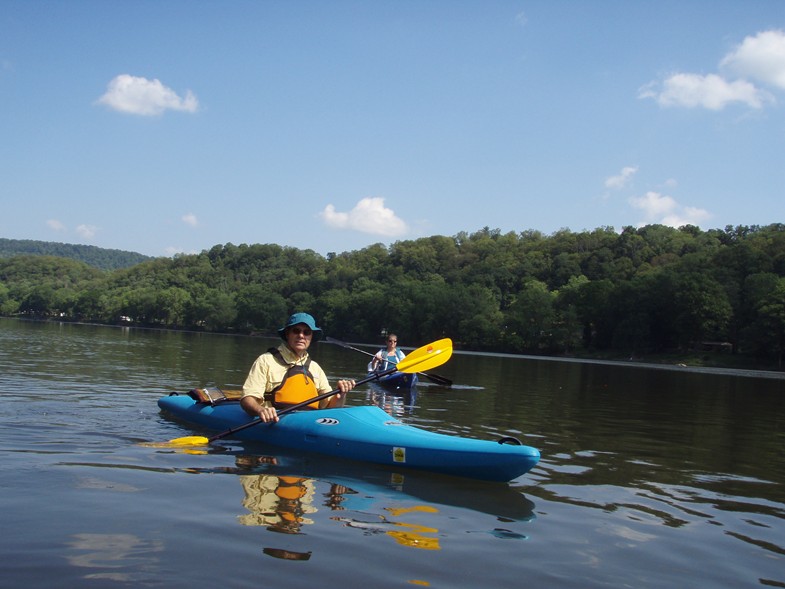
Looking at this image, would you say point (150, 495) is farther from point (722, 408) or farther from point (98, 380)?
point (722, 408)

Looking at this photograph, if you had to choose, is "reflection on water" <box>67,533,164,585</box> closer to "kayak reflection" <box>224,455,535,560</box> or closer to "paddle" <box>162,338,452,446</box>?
"kayak reflection" <box>224,455,535,560</box>

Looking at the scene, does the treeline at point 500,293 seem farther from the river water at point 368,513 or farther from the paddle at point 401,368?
the river water at point 368,513

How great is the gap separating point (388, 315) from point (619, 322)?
3359cm

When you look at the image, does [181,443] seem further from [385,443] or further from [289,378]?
[385,443]

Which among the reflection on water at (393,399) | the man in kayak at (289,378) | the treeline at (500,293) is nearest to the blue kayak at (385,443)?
the man in kayak at (289,378)

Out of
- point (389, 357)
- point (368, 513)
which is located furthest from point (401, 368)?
point (389, 357)

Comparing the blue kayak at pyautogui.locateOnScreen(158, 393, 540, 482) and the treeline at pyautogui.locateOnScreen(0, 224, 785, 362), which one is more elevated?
the treeline at pyautogui.locateOnScreen(0, 224, 785, 362)

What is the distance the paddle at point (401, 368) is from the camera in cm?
870

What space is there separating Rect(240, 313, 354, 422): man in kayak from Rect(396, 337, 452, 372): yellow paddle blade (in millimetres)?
1234

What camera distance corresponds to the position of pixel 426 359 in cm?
1026

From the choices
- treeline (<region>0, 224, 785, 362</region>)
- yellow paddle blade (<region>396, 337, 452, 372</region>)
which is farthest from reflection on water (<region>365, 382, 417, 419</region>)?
treeline (<region>0, 224, 785, 362</region>)

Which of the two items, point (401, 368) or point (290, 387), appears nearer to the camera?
point (290, 387)

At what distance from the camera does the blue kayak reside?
7.12 meters

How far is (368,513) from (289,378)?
10.5 feet
